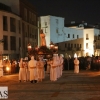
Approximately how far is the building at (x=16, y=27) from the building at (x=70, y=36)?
590cm

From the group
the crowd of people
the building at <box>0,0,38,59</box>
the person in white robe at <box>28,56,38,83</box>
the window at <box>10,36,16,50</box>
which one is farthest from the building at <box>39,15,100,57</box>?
the person in white robe at <box>28,56,38,83</box>

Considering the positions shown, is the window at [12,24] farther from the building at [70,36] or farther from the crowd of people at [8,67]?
the building at [70,36]

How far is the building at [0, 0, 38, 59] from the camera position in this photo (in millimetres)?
42688

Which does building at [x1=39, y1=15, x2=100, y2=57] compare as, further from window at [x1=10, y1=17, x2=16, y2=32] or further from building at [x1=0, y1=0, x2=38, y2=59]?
window at [x1=10, y1=17, x2=16, y2=32]

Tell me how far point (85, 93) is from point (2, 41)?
26808 mm

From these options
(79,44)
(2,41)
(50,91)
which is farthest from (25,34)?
(50,91)

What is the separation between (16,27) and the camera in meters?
45.5

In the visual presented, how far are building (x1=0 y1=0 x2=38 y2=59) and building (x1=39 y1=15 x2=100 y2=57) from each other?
232 inches

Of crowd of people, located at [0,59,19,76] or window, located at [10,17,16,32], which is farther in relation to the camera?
window, located at [10,17,16,32]

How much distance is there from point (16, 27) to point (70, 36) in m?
25.2

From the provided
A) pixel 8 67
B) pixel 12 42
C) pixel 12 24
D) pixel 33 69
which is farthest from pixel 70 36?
pixel 33 69

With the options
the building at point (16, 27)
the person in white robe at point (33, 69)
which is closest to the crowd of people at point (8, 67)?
the building at point (16, 27)

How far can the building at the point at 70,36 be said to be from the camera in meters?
61.3

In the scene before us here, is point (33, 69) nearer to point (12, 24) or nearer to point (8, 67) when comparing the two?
point (8, 67)
